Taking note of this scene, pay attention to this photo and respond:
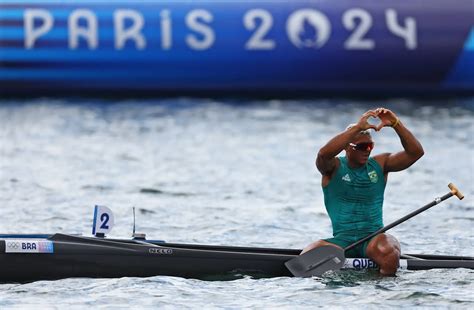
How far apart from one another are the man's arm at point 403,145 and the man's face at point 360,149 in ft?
0.85

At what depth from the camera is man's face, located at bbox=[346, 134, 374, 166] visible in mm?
11719

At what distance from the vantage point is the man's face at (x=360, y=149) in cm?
1172

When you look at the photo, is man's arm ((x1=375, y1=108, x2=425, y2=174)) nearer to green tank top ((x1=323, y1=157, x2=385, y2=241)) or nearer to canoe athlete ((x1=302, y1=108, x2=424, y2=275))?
canoe athlete ((x1=302, y1=108, x2=424, y2=275))

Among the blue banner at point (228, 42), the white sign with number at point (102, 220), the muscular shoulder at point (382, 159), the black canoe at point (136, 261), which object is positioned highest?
the blue banner at point (228, 42)

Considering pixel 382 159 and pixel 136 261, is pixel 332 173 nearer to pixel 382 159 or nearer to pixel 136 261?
pixel 382 159

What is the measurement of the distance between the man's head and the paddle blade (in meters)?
0.82

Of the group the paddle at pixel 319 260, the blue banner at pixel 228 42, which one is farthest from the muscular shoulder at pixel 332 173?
the blue banner at pixel 228 42

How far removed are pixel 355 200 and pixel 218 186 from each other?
20.4 ft

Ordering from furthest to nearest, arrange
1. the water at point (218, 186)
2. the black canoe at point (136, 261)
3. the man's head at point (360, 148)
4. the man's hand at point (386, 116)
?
the man's head at point (360, 148) → the black canoe at point (136, 261) → the man's hand at point (386, 116) → the water at point (218, 186)

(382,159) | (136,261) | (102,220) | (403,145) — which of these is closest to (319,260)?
(382,159)

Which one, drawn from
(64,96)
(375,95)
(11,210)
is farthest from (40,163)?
(375,95)

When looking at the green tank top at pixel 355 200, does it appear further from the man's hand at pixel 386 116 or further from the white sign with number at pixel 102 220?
the white sign with number at pixel 102 220

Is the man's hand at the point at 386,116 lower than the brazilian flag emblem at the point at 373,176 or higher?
higher

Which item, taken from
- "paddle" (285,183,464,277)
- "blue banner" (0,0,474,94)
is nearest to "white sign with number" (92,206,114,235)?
"paddle" (285,183,464,277)
